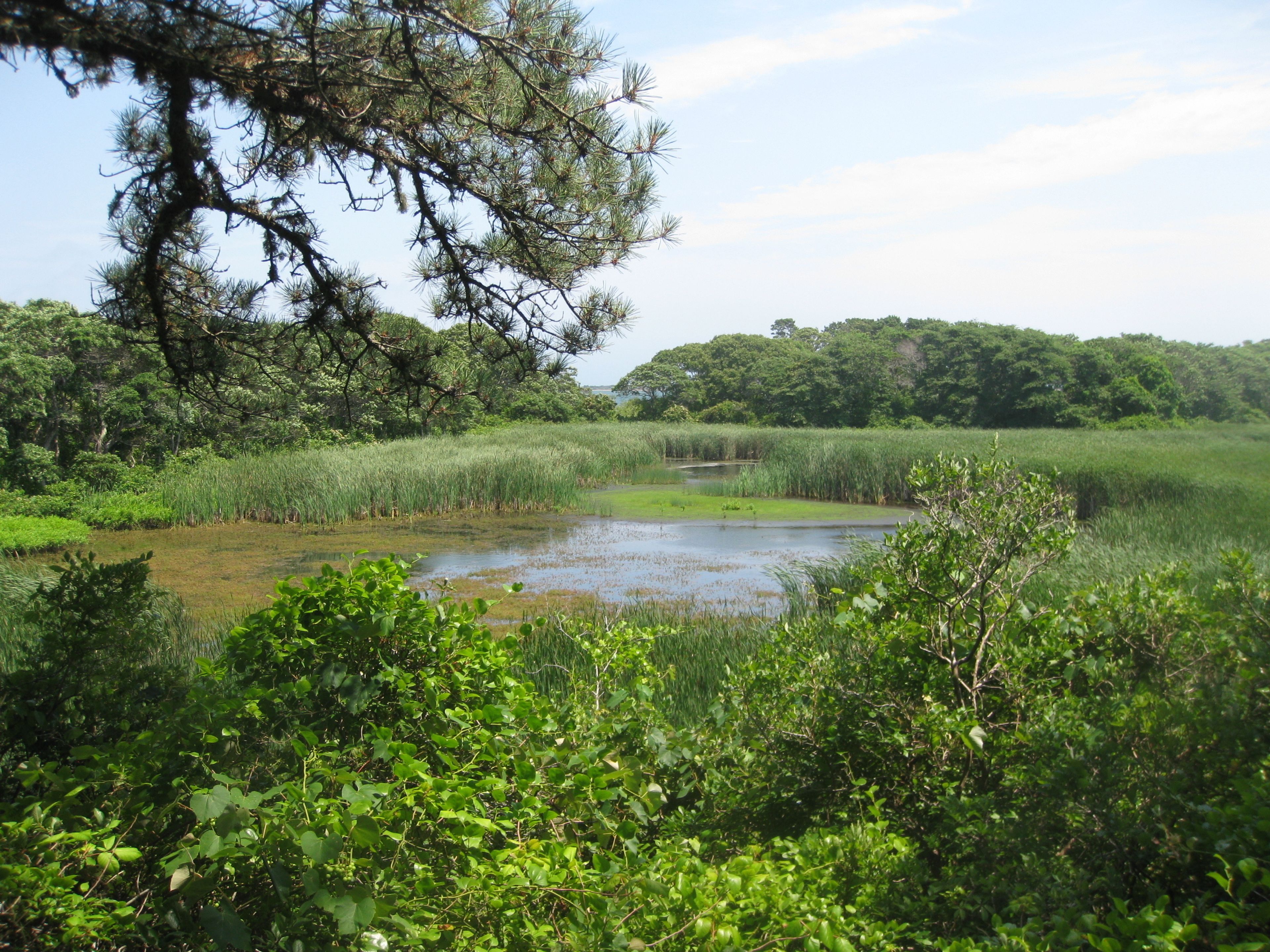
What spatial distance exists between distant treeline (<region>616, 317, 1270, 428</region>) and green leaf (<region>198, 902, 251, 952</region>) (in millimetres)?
4697

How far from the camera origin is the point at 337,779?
166cm

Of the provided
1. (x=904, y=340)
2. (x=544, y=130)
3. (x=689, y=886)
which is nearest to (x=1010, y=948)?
(x=689, y=886)

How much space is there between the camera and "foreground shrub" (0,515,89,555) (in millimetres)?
10305

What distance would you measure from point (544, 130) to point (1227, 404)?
4054mm

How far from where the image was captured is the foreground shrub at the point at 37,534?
10305 mm

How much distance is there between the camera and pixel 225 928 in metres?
1.40

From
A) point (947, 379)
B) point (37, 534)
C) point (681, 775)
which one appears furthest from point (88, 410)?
point (947, 379)

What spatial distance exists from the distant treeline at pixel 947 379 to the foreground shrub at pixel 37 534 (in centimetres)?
1170

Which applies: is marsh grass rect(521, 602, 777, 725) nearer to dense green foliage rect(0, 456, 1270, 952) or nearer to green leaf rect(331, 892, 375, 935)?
dense green foliage rect(0, 456, 1270, 952)

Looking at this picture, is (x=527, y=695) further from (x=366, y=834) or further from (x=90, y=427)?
(x=90, y=427)

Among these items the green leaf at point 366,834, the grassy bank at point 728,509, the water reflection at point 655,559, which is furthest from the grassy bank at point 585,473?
the green leaf at point 366,834

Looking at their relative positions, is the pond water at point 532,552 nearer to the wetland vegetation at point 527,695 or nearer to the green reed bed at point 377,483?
the green reed bed at point 377,483

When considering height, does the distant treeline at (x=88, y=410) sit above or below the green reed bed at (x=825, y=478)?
above

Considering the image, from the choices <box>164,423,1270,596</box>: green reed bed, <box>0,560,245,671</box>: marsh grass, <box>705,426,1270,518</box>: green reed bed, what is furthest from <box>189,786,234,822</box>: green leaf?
<box>164,423,1270,596</box>: green reed bed
